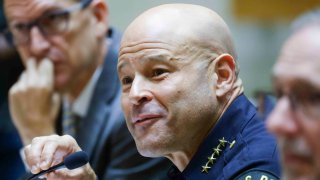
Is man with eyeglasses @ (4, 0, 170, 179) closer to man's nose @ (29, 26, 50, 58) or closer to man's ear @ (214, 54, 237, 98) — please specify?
man's nose @ (29, 26, 50, 58)

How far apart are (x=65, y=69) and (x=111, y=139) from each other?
41cm

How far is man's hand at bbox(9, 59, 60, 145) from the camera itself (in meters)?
2.70

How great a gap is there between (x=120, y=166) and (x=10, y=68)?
85 cm

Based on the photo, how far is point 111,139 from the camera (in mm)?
2445

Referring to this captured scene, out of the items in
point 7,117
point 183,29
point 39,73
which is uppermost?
point 183,29

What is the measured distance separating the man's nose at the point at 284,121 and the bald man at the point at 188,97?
18.1 inches

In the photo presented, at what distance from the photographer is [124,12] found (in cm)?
483

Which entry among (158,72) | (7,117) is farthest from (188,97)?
(7,117)

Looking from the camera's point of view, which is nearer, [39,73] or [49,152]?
[49,152]

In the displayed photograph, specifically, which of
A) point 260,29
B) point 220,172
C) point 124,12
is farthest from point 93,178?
point 260,29

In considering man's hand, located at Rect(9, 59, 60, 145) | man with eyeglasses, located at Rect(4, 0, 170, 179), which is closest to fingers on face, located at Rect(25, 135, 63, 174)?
man with eyeglasses, located at Rect(4, 0, 170, 179)

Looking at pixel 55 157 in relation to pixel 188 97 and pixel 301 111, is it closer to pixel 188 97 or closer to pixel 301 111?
pixel 188 97

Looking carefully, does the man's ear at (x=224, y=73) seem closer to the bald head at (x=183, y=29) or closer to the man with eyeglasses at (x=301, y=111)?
the bald head at (x=183, y=29)

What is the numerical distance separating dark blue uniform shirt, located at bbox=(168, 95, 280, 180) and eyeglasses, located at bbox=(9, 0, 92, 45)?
40.6 inches
